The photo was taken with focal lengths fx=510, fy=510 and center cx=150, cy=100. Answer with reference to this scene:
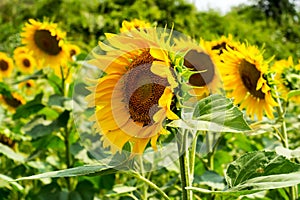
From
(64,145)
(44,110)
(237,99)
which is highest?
(237,99)

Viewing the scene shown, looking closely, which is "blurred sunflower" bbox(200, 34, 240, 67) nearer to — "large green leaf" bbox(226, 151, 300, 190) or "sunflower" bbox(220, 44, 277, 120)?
"sunflower" bbox(220, 44, 277, 120)

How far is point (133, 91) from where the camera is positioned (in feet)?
2.22

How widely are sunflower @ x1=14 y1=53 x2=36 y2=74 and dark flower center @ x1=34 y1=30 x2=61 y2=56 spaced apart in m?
0.17

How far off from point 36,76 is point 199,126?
114 cm

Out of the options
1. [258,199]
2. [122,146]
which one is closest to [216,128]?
[122,146]

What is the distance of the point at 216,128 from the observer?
62cm

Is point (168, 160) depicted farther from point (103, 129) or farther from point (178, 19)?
point (178, 19)

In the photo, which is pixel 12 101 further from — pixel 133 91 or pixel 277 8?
pixel 277 8

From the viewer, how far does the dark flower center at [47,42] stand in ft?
5.40

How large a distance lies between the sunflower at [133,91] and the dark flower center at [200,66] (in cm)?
18

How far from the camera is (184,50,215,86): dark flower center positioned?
89 cm

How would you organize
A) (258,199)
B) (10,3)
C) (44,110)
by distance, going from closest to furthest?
(258,199) < (44,110) < (10,3)

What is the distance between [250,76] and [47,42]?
864mm

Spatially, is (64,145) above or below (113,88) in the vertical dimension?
below
